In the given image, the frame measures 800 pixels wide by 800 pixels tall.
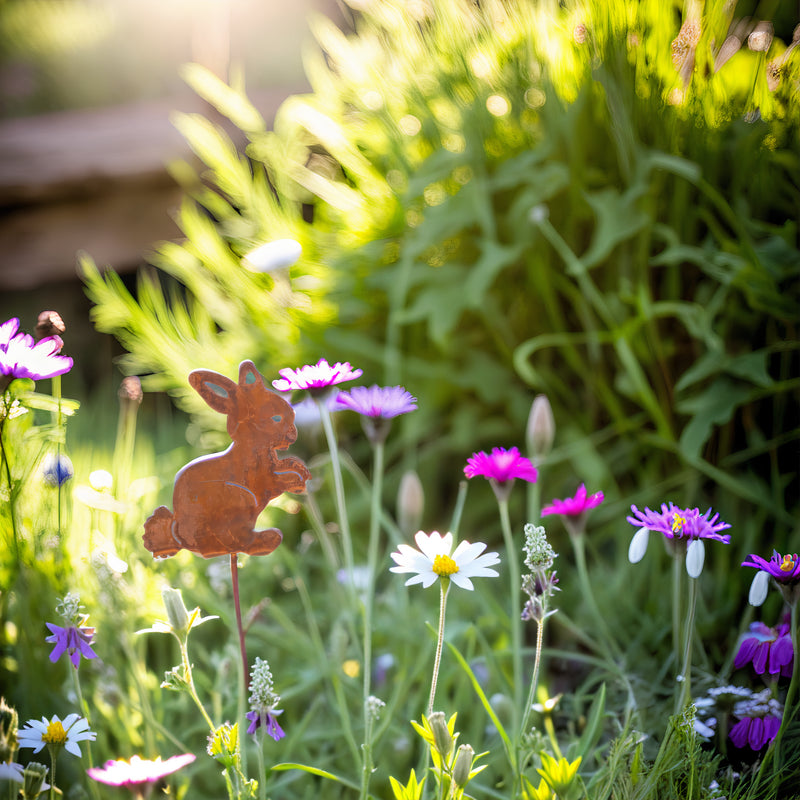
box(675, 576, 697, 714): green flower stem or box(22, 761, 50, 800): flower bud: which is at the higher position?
box(675, 576, 697, 714): green flower stem

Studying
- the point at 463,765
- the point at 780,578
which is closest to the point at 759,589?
the point at 780,578

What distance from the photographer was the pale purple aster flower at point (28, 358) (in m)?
0.48

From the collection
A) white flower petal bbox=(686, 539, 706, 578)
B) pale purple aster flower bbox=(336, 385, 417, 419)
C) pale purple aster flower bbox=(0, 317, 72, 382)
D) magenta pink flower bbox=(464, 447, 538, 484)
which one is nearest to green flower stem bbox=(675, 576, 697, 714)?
white flower petal bbox=(686, 539, 706, 578)

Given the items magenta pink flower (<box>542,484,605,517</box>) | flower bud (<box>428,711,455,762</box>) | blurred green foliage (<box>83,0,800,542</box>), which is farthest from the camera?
blurred green foliage (<box>83,0,800,542</box>)

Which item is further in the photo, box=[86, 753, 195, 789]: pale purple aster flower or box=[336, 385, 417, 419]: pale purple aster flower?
box=[336, 385, 417, 419]: pale purple aster flower

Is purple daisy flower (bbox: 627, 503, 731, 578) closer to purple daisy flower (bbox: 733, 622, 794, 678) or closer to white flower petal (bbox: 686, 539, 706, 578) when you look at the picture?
white flower petal (bbox: 686, 539, 706, 578)

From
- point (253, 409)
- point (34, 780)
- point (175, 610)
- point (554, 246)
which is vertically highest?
point (554, 246)

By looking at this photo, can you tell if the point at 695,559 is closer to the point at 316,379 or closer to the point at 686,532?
the point at 686,532

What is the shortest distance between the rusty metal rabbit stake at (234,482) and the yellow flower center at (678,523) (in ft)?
0.83

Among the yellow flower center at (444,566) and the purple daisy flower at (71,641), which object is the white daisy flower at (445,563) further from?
the purple daisy flower at (71,641)

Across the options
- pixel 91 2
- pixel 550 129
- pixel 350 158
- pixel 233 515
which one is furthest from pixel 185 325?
pixel 91 2

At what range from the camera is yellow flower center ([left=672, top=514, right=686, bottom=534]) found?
0.48 m

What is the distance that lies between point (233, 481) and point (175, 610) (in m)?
0.09

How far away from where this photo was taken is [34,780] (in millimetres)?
461
